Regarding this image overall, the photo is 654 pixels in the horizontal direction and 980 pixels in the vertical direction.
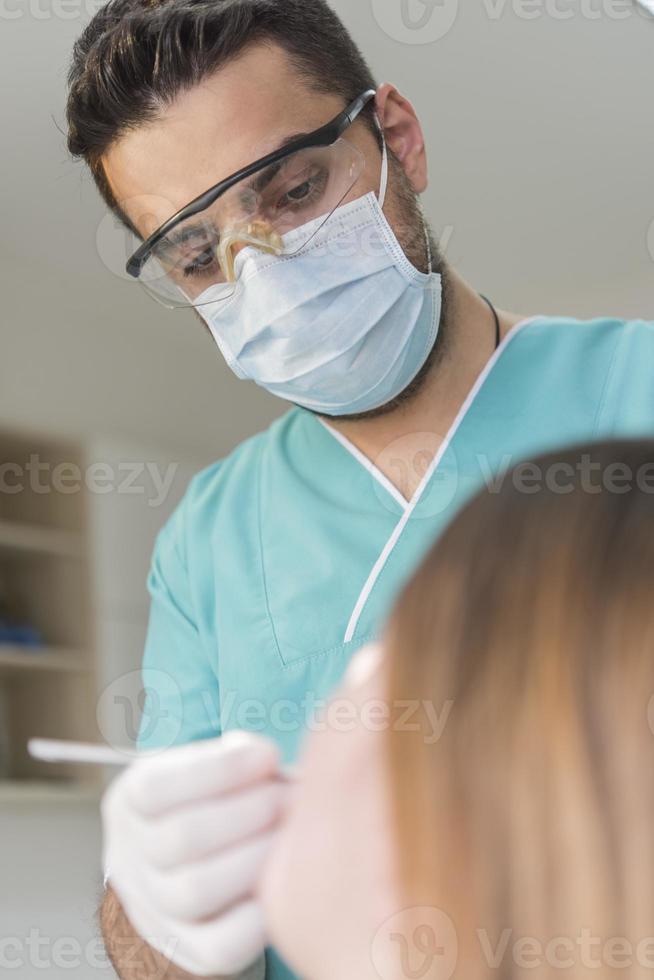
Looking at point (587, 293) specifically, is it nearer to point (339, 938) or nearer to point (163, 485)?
point (163, 485)

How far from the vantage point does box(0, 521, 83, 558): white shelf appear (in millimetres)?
3936

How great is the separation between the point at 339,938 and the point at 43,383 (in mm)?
3849

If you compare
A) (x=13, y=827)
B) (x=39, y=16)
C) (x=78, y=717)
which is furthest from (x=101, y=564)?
(x=39, y=16)

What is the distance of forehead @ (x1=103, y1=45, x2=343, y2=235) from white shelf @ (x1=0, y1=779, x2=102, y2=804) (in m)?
2.70

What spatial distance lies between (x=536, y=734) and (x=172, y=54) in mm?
1059

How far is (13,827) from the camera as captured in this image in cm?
402

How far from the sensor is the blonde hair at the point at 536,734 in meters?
0.58

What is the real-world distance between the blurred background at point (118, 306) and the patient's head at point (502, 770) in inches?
106

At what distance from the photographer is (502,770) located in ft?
1.98
